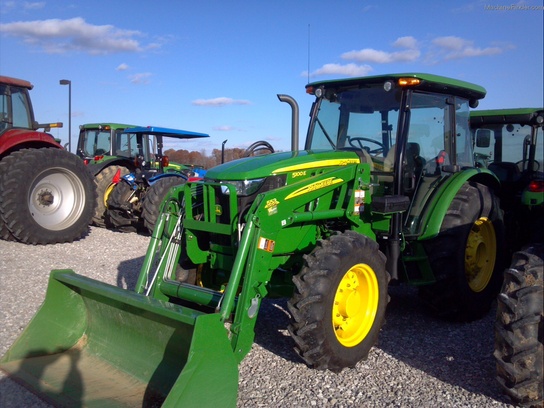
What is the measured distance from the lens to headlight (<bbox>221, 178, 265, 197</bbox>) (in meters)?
4.57

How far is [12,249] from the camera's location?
27.8 feet

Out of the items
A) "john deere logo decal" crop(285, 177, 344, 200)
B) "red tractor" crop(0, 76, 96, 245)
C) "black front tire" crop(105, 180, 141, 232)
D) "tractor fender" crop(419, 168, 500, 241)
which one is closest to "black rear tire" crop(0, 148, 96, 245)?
"red tractor" crop(0, 76, 96, 245)

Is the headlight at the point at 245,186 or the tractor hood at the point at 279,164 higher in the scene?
the tractor hood at the point at 279,164

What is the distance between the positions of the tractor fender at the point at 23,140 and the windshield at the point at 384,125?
5551mm

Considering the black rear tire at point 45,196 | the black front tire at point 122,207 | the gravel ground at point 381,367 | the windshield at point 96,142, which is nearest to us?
the gravel ground at point 381,367

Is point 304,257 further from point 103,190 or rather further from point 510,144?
point 103,190

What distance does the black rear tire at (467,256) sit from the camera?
5203mm

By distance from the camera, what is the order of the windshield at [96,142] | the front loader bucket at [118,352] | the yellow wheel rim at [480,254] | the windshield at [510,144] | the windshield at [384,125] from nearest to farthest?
the front loader bucket at [118,352]
the windshield at [384,125]
the yellow wheel rim at [480,254]
the windshield at [510,144]
the windshield at [96,142]

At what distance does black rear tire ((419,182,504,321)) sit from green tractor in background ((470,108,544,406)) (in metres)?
0.42

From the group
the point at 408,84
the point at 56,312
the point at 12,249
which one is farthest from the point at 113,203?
the point at 408,84

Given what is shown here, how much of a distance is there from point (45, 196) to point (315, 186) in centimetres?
615

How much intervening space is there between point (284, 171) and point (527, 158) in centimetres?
381

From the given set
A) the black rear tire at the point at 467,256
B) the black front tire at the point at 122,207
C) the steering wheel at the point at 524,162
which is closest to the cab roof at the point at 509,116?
the steering wheel at the point at 524,162

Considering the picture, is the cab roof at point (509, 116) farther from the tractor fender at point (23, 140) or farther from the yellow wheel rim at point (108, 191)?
the yellow wheel rim at point (108, 191)
